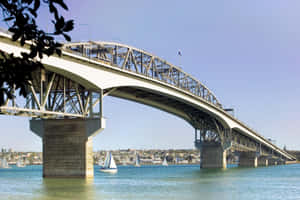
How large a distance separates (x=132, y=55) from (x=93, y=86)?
13291mm

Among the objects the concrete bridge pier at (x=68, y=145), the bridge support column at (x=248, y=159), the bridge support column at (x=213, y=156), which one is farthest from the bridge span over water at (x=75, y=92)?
the bridge support column at (x=248, y=159)

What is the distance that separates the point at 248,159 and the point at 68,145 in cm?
9655

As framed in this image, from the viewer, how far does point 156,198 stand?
39250 millimetres

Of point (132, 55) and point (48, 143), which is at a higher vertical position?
point (132, 55)

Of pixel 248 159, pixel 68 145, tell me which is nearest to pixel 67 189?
pixel 68 145

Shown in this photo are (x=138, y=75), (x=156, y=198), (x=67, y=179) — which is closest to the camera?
(x=156, y=198)

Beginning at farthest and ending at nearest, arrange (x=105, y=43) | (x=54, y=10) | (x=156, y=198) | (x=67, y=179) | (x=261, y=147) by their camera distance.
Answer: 1. (x=261, y=147)
2. (x=105, y=43)
3. (x=67, y=179)
4. (x=156, y=198)
5. (x=54, y=10)

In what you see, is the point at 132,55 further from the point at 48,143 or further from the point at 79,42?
the point at 48,143

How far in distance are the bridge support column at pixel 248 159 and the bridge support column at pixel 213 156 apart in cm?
2533

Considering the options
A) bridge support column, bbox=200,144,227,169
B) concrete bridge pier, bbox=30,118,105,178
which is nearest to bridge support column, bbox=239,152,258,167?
bridge support column, bbox=200,144,227,169

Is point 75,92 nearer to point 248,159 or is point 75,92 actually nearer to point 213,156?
point 213,156

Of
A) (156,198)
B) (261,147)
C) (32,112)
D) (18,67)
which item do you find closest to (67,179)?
(32,112)

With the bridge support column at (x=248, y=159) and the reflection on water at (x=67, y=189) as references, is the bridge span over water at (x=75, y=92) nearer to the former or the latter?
the reflection on water at (x=67, y=189)

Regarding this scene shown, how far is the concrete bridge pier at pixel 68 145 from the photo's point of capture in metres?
54.7
